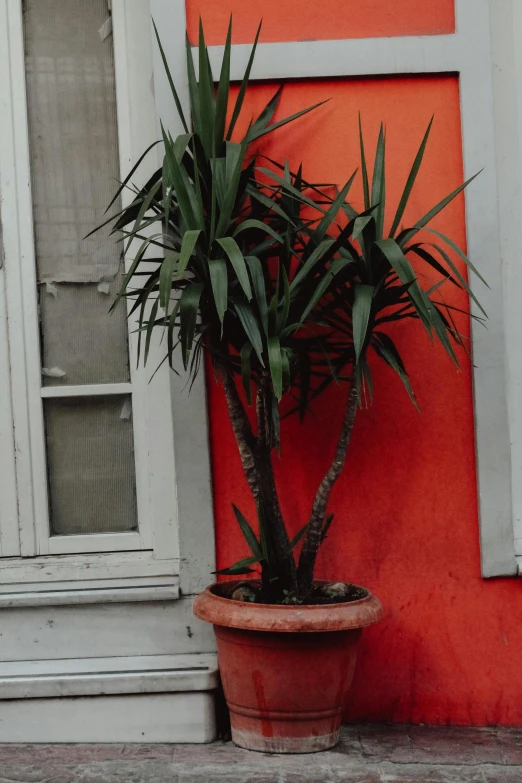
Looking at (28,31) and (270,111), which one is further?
(28,31)

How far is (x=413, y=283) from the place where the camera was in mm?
2531

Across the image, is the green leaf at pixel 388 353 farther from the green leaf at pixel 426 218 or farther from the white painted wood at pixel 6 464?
the white painted wood at pixel 6 464

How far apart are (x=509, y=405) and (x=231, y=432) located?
948 mm

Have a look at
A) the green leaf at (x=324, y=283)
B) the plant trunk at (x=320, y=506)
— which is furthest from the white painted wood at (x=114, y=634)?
the green leaf at (x=324, y=283)

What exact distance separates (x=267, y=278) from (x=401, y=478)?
82cm

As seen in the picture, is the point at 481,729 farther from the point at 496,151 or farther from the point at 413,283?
the point at 496,151

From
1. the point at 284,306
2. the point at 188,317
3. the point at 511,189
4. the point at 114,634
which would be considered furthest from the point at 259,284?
the point at 114,634

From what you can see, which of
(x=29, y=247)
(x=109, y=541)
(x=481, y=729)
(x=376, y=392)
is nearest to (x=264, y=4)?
(x=29, y=247)

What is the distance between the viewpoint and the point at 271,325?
2.56 metres

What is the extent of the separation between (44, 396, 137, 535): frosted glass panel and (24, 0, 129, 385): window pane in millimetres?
120

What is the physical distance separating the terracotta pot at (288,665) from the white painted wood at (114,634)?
292 mm

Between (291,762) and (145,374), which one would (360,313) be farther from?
(291,762)

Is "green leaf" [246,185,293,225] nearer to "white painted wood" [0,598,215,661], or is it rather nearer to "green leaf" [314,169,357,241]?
"green leaf" [314,169,357,241]

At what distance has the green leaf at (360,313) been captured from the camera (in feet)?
8.15
